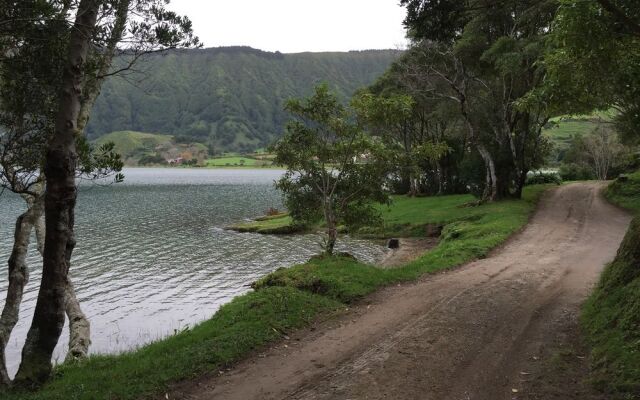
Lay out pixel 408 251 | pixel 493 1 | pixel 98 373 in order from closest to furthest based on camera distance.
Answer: pixel 98 373 < pixel 493 1 < pixel 408 251

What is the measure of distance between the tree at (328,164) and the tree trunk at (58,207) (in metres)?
11.9

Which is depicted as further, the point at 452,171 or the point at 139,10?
the point at 452,171

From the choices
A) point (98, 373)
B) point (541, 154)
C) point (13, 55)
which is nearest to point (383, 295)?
point (98, 373)

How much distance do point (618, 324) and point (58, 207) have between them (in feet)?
37.5

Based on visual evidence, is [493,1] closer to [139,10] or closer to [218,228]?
[139,10]

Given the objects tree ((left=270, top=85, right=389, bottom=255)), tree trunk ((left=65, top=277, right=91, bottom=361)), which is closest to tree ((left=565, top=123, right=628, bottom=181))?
tree ((left=270, top=85, right=389, bottom=255))

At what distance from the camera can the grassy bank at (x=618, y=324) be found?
7645 mm

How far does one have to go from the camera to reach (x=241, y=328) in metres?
11.9

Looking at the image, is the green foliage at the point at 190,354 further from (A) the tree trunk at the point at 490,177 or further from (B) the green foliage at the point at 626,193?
(B) the green foliage at the point at 626,193

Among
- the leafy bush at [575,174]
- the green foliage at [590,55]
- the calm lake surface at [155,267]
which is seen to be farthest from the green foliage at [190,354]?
the leafy bush at [575,174]

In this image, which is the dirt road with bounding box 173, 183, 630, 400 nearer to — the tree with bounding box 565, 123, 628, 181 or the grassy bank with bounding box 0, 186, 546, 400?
the grassy bank with bounding box 0, 186, 546, 400

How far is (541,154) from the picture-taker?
55.5 meters

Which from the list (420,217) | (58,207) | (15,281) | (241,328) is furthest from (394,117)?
(420,217)

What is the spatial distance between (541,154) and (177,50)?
2079 inches
